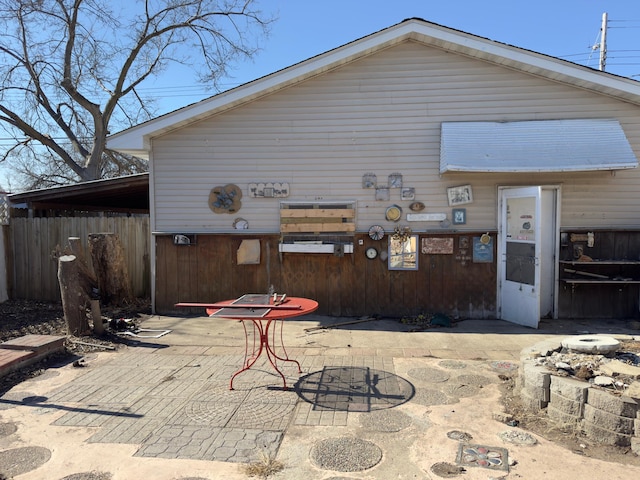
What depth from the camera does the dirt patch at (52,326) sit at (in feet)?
17.0

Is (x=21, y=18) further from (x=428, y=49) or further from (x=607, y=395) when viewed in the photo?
(x=607, y=395)

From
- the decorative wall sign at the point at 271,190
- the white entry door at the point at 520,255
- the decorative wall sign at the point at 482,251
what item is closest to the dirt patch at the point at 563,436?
the white entry door at the point at 520,255

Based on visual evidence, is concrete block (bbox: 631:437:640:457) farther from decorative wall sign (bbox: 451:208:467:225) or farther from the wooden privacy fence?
the wooden privacy fence

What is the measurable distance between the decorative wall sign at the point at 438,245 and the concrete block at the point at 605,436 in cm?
433

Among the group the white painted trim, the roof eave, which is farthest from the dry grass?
the roof eave

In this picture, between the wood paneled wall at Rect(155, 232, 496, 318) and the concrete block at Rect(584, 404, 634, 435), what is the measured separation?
4.29m

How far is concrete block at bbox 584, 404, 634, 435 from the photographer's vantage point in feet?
10.5

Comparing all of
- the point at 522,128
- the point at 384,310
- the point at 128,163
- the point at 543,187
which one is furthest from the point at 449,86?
the point at 128,163

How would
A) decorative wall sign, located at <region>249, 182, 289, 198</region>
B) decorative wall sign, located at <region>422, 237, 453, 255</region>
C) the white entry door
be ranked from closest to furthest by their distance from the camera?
the white entry door, decorative wall sign, located at <region>422, 237, 453, 255</region>, decorative wall sign, located at <region>249, 182, 289, 198</region>

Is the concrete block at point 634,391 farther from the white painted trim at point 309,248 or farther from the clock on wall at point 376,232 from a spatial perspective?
the white painted trim at point 309,248

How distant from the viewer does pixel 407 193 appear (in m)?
7.50

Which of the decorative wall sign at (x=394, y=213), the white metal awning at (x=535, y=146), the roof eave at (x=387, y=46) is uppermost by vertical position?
the roof eave at (x=387, y=46)

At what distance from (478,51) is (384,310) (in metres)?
4.85

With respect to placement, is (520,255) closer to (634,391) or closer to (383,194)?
(383,194)
